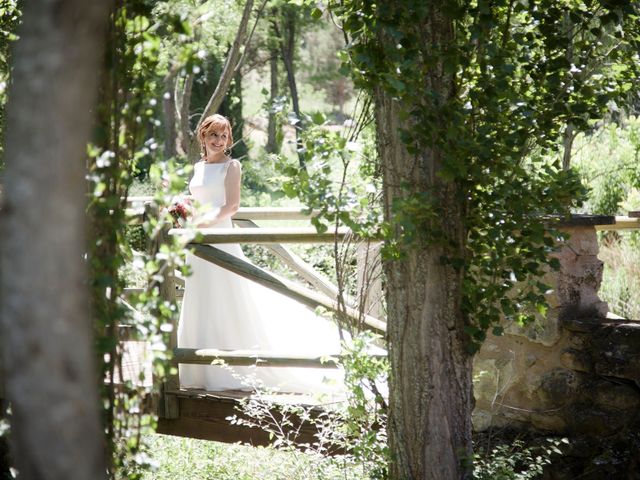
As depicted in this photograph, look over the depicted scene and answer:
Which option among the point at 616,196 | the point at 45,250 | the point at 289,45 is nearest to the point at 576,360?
the point at 45,250

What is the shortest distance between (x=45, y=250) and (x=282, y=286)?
9.28 feet

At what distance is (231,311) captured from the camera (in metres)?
5.36

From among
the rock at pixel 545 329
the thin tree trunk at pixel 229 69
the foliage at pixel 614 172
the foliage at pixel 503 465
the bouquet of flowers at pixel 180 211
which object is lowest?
the foliage at pixel 503 465

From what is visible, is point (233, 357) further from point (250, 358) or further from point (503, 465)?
point (503, 465)

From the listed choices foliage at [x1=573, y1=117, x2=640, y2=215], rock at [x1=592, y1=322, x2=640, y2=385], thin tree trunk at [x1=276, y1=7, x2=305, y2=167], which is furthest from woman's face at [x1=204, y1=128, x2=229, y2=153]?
thin tree trunk at [x1=276, y1=7, x2=305, y2=167]

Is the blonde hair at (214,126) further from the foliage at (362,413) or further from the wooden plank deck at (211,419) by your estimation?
the foliage at (362,413)

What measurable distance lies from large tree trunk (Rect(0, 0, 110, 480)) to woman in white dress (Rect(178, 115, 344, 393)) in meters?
3.67

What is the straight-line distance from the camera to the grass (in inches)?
156

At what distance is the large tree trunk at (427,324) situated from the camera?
11.3 ft

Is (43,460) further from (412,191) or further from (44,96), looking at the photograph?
(412,191)

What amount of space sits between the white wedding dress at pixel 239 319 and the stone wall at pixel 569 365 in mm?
1165

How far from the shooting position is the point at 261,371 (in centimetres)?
529

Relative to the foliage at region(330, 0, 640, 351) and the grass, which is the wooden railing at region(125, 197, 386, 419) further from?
the foliage at region(330, 0, 640, 351)

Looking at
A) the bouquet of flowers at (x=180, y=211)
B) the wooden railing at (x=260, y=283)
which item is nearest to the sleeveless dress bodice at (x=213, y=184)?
the bouquet of flowers at (x=180, y=211)
